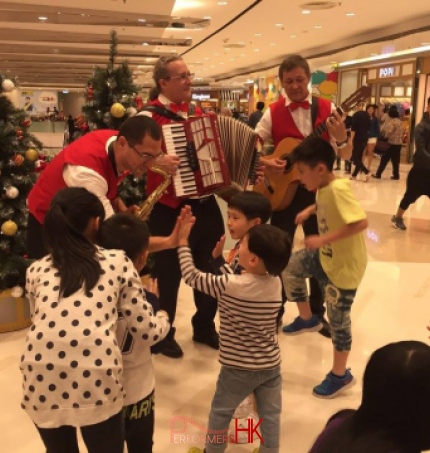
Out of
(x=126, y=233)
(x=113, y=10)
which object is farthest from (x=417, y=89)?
(x=126, y=233)

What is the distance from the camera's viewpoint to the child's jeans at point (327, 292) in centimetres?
273

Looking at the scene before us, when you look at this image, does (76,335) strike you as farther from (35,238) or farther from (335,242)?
(335,242)

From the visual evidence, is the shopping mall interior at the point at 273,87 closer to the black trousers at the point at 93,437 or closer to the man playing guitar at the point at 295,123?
the man playing guitar at the point at 295,123

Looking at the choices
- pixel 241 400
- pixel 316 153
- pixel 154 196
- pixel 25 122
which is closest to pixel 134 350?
pixel 241 400

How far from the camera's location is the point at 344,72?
61.2ft

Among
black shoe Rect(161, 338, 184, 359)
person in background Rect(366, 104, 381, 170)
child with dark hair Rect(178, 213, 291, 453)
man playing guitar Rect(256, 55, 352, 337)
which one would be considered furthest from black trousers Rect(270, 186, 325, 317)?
person in background Rect(366, 104, 381, 170)

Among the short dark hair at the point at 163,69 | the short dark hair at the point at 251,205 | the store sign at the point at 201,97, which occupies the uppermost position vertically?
the store sign at the point at 201,97

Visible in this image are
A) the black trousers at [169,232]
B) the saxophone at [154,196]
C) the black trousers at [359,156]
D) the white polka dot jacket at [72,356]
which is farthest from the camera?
the black trousers at [359,156]

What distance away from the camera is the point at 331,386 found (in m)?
2.88

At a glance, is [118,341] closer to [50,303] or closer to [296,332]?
→ [50,303]

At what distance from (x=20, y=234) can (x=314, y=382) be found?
2228mm

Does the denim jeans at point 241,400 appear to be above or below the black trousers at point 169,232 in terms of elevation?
below

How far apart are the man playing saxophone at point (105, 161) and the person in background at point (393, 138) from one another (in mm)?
10078

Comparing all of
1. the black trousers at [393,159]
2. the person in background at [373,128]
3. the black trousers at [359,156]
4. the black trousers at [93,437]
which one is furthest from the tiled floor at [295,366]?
the person in background at [373,128]
